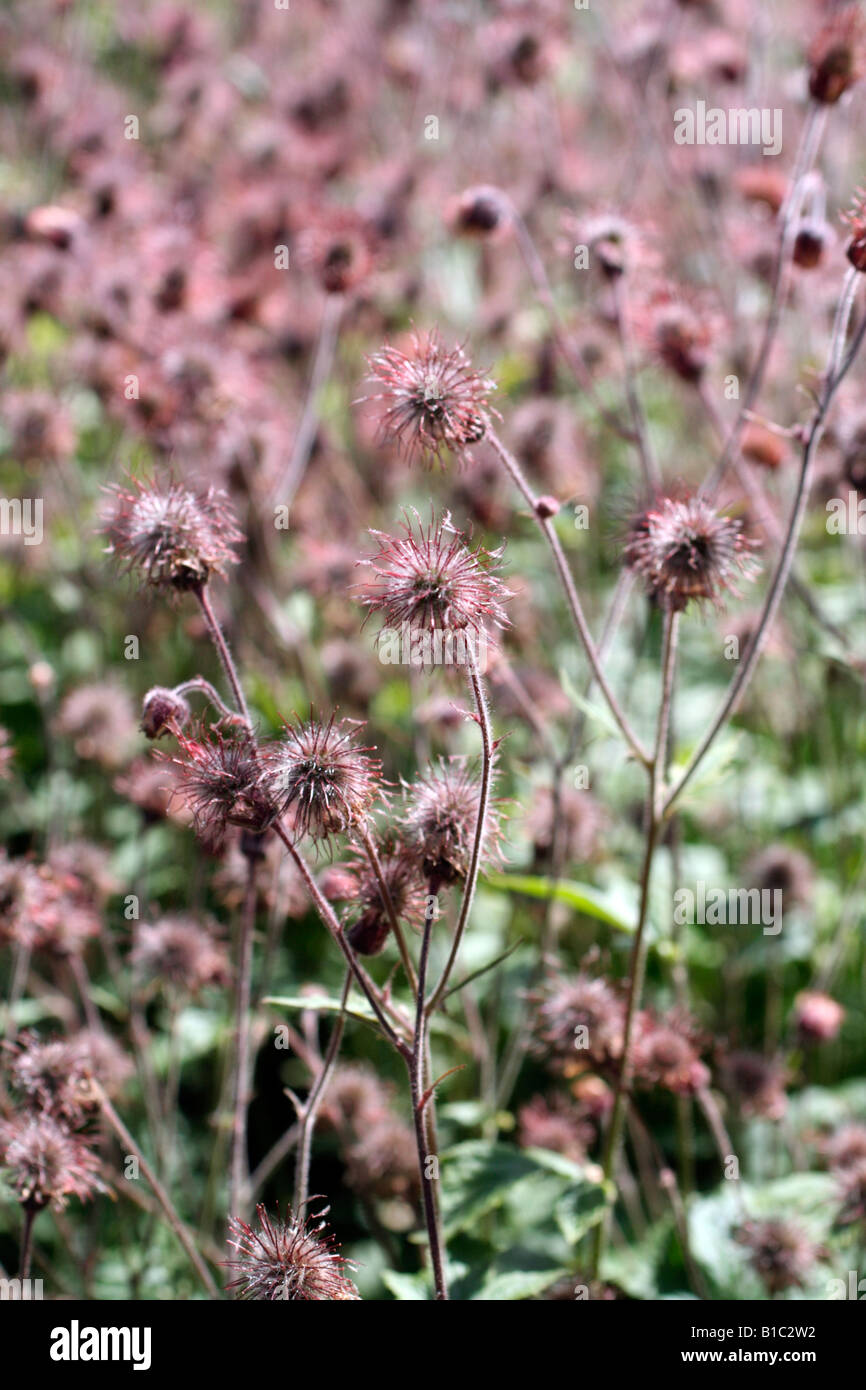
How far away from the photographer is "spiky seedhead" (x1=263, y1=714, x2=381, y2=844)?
2.32m

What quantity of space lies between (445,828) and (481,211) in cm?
234

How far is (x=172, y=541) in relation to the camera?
2586 mm

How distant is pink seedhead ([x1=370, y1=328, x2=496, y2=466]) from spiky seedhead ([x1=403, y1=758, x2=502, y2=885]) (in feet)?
2.19

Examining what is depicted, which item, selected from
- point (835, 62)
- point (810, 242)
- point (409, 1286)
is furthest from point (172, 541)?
point (835, 62)

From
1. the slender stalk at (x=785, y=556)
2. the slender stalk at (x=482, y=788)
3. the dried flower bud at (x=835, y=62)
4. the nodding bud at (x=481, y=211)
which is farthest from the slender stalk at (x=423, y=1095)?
the dried flower bud at (x=835, y=62)

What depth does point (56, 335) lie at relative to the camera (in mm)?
7871

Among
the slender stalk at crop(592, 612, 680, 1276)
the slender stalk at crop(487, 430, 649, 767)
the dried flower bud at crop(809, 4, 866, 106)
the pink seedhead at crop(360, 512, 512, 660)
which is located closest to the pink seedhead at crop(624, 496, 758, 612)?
the slender stalk at crop(592, 612, 680, 1276)

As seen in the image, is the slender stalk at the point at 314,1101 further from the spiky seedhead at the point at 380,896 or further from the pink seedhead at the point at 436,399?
the pink seedhead at the point at 436,399

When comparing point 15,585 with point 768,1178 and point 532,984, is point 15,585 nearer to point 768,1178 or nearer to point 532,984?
point 532,984

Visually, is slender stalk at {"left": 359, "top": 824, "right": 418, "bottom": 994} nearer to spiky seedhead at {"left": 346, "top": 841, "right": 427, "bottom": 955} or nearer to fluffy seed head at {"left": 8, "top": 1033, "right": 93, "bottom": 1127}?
spiky seedhead at {"left": 346, "top": 841, "right": 427, "bottom": 955}

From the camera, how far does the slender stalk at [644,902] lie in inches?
111

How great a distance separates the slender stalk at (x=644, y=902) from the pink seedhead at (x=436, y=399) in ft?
2.06

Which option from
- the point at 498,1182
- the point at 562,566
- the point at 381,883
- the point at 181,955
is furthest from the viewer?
the point at 181,955

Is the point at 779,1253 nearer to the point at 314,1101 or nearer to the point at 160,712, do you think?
the point at 314,1101
